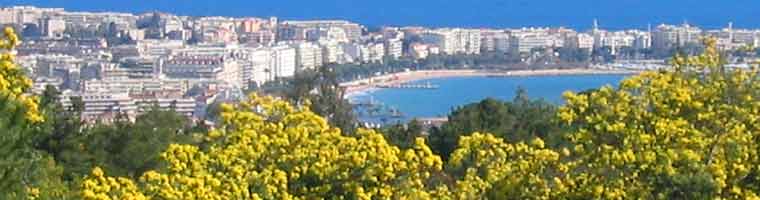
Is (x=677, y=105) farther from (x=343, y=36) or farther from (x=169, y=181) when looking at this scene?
(x=343, y=36)

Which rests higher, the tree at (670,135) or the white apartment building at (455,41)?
the tree at (670,135)

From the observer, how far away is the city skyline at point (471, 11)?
63156 millimetres

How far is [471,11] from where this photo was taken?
234ft

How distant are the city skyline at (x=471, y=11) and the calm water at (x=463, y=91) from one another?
65.6ft

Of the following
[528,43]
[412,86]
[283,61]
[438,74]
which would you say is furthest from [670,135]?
[528,43]

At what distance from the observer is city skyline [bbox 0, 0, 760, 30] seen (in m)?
63.2

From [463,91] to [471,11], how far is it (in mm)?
34087

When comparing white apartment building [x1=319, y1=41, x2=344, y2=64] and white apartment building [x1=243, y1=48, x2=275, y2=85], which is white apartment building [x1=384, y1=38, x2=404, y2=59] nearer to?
white apartment building [x1=319, y1=41, x2=344, y2=64]

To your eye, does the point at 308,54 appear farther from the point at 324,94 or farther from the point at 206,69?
the point at 324,94

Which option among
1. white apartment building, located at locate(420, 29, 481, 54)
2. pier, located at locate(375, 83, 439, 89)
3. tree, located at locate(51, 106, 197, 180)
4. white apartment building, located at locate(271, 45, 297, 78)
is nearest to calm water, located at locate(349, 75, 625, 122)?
pier, located at locate(375, 83, 439, 89)

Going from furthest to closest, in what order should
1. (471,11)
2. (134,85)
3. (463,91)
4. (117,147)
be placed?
(471,11) < (463,91) < (134,85) < (117,147)

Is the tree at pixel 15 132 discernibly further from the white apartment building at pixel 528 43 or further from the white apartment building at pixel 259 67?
the white apartment building at pixel 528 43

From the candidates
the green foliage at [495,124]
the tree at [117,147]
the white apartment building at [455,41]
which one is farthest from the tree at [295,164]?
the white apartment building at [455,41]

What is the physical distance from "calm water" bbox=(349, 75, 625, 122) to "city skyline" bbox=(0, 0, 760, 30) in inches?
787
